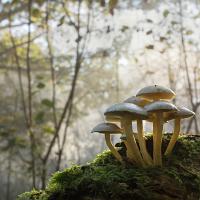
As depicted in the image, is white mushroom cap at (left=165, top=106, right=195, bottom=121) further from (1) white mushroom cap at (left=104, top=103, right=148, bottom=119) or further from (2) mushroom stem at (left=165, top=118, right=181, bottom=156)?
(1) white mushroom cap at (left=104, top=103, right=148, bottom=119)

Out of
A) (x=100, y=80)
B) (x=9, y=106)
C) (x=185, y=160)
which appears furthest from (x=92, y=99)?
(x=185, y=160)

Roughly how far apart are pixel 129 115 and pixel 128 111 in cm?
7

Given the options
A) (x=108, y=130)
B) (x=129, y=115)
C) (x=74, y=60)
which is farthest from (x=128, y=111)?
(x=74, y=60)

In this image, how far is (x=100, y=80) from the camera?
20.0m

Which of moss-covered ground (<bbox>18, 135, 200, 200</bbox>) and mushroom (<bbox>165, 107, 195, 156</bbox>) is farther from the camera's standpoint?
mushroom (<bbox>165, 107, 195, 156</bbox>)

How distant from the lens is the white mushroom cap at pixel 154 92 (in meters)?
2.27

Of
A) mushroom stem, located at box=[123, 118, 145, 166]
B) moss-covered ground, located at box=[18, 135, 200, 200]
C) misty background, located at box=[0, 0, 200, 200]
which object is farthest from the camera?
misty background, located at box=[0, 0, 200, 200]

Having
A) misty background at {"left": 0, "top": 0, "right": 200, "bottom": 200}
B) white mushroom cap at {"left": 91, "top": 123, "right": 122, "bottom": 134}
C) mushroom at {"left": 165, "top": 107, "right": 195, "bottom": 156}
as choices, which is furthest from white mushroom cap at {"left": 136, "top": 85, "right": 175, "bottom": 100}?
misty background at {"left": 0, "top": 0, "right": 200, "bottom": 200}

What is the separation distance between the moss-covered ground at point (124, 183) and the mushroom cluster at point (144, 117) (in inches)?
3.3

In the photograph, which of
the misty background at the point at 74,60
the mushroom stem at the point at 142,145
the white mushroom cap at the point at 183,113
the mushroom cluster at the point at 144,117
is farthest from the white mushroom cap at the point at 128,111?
the misty background at the point at 74,60

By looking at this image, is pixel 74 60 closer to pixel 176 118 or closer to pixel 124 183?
pixel 176 118

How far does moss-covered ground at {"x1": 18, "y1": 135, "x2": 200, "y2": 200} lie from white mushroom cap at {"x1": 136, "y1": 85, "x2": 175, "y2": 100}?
1.37 ft

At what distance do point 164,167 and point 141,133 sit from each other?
0.25m

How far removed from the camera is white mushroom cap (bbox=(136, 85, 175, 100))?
7.46 ft
